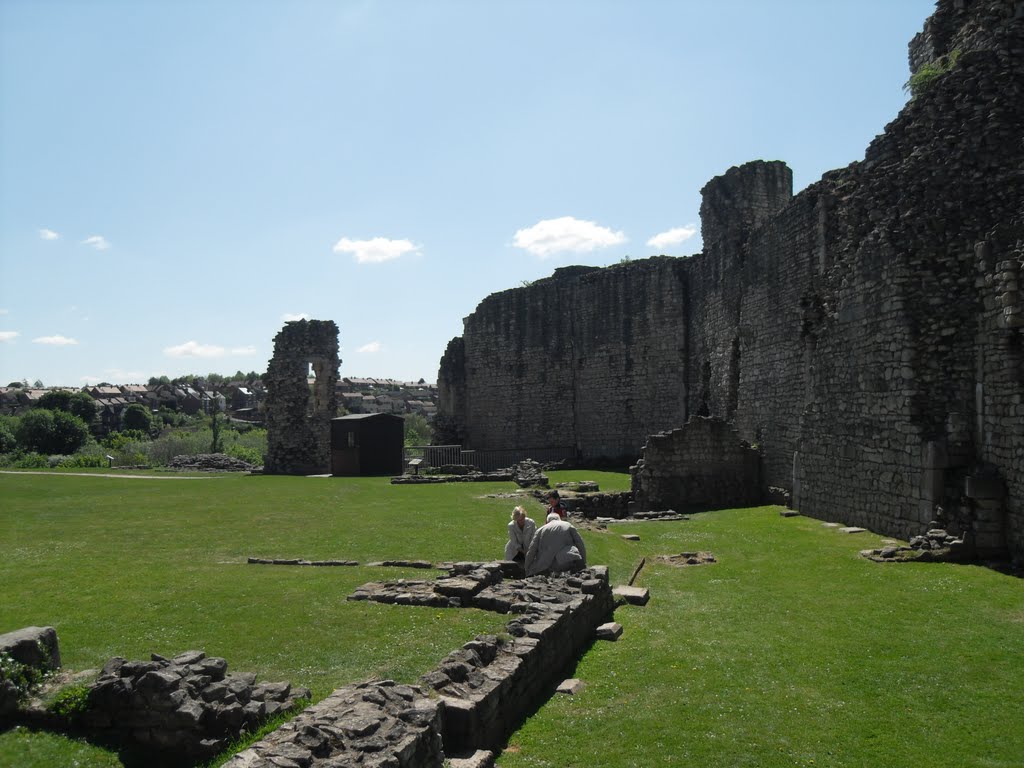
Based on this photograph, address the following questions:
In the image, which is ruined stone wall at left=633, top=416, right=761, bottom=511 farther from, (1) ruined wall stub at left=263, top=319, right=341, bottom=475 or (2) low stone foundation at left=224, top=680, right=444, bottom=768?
(1) ruined wall stub at left=263, top=319, right=341, bottom=475

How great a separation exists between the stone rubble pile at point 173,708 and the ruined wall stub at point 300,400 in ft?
105

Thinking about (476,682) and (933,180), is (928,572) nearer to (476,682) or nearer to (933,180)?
(933,180)

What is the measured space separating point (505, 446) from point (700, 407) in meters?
12.5

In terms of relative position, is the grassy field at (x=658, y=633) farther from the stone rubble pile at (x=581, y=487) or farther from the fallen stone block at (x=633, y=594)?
the stone rubble pile at (x=581, y=487)

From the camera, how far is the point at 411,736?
5.10 metres

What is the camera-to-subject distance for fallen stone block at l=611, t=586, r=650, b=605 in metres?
11.0

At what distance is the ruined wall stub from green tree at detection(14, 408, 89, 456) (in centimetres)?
4363

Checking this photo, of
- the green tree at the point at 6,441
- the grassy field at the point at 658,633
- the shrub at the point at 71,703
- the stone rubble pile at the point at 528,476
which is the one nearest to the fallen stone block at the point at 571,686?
the grassy field at the point at 658,633

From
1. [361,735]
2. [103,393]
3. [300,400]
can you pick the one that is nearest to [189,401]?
[103,393]

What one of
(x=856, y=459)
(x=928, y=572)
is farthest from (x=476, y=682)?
(x=856, y=459)

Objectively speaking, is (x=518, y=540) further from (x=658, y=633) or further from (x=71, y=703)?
(x=71, y=703)

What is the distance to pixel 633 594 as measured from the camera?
1105cm

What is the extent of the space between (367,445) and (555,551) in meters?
24.3

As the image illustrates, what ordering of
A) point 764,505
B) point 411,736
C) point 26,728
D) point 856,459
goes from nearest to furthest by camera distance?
point 411,736 < point 26,728 < point 856,459 < point 764,505
